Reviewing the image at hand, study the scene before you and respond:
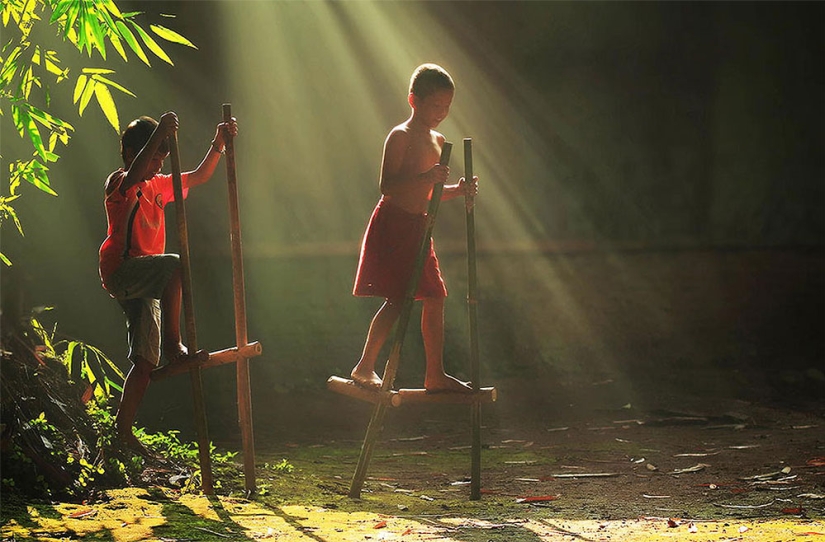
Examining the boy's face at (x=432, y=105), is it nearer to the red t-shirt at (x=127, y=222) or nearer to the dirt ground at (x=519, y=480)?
the red t-shirt at (x=127, y=222)

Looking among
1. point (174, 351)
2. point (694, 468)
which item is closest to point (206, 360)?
point (174, 351)

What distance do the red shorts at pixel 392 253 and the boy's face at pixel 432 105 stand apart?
417 mm

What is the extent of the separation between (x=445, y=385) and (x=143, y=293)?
139 cm

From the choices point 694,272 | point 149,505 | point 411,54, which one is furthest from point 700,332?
point 149,505

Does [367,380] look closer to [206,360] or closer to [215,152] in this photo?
[206,360]

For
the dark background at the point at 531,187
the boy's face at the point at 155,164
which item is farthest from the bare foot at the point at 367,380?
the dark background at the point at 531,187

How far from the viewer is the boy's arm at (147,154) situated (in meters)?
4.17

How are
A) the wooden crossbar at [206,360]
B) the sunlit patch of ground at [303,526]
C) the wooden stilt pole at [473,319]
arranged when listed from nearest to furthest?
the sunlit patch of ground at [303,526] → the wooden crossbar at [206,360] → the wooden stilt pole at [473,319]

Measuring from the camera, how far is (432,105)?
4605 millimetres

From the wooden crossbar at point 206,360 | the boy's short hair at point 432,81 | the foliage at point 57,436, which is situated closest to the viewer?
the foliage at point 57,436

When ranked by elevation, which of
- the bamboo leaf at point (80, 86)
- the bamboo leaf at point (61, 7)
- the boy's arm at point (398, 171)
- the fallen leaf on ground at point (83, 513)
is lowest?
the fallen leaf on ground at point (83, 513)

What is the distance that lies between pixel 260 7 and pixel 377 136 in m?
1.61

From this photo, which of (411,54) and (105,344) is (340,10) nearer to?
(411,54)

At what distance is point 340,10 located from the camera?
966 cm
